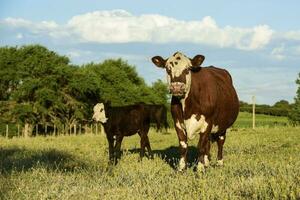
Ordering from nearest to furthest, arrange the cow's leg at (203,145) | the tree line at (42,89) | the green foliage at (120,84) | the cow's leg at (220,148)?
1. the cow's leg at (203,145)
2. the cow's leg at (220,148)
3. the tree line at (42,89)
4. the green foliage at (120,84)

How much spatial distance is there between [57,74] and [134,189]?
5546 centimetres

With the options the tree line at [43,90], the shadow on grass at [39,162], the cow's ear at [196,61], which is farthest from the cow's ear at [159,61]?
the tree line at [43,90]

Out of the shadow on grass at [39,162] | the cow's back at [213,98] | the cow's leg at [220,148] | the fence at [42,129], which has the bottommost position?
the fence at [42,129]

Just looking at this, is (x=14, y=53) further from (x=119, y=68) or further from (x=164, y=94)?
(x=164, y=94)

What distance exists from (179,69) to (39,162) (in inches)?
220

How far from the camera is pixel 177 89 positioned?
9727 millimetres

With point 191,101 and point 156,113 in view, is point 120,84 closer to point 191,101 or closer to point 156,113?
point 156,113

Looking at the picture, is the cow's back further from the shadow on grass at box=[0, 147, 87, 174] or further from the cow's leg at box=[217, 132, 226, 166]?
the shadow on grass at box=[0, 147, 87, 174]

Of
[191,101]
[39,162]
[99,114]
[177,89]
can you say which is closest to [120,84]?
[99,114]

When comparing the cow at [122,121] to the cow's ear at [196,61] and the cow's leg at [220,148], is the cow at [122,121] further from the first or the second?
the cow's ear at [196,61]

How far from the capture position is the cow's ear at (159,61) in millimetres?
10680

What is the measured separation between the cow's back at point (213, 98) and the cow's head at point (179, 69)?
9.5 inches

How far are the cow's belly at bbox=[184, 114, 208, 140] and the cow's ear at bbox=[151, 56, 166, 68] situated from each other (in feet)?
4.35

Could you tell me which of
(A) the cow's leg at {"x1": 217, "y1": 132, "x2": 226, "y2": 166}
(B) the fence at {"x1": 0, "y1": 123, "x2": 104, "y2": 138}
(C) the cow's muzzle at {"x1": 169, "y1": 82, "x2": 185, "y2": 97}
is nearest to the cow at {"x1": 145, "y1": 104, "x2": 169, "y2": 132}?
(A) the cow's leg at {"x1": 217, "y1": 132, "x2": 226, "y2": 166}
